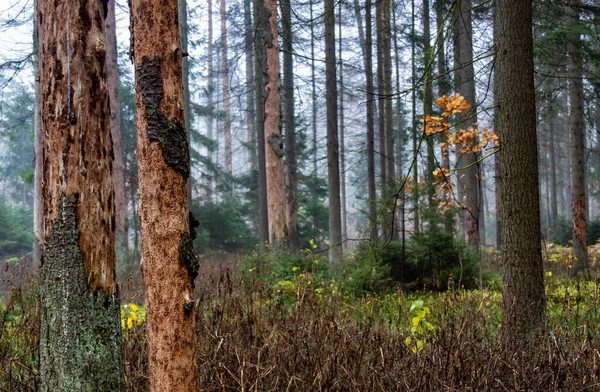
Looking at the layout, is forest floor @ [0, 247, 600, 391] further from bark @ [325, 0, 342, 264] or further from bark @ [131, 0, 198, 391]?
bark @ [325, 0, 342, 264]

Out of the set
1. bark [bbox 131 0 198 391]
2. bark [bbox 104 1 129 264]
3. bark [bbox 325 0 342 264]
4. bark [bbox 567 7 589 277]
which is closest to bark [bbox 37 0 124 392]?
bark [bbox 131 0 198 391]

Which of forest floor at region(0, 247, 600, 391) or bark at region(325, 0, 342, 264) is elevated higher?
bark at region(325, 0, 342, 264)

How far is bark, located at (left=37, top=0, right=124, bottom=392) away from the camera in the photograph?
2713mm

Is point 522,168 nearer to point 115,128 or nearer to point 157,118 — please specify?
point 157,118

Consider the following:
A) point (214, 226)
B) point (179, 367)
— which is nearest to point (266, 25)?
point (179, 367)

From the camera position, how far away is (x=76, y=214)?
279cm

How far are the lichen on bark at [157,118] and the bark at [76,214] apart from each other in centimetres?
71

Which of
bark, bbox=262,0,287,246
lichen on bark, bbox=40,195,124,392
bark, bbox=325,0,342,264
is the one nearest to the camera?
lichen on bark, bbox=40,195,124,392

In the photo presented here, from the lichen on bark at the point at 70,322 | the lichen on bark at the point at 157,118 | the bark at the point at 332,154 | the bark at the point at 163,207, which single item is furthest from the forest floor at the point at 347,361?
the bark at the point at 332,154

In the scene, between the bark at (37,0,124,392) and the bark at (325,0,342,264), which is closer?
the bark at (37,0,124,392)

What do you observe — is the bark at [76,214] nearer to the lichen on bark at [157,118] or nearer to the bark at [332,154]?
the lichen on bark at [157,118]

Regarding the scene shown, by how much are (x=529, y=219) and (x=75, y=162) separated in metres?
3.69

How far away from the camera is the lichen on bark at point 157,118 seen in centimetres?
238

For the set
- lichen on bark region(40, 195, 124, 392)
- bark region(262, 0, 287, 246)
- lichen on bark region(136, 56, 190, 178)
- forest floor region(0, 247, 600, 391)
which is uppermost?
bark region(262, 0, 287, 246)
